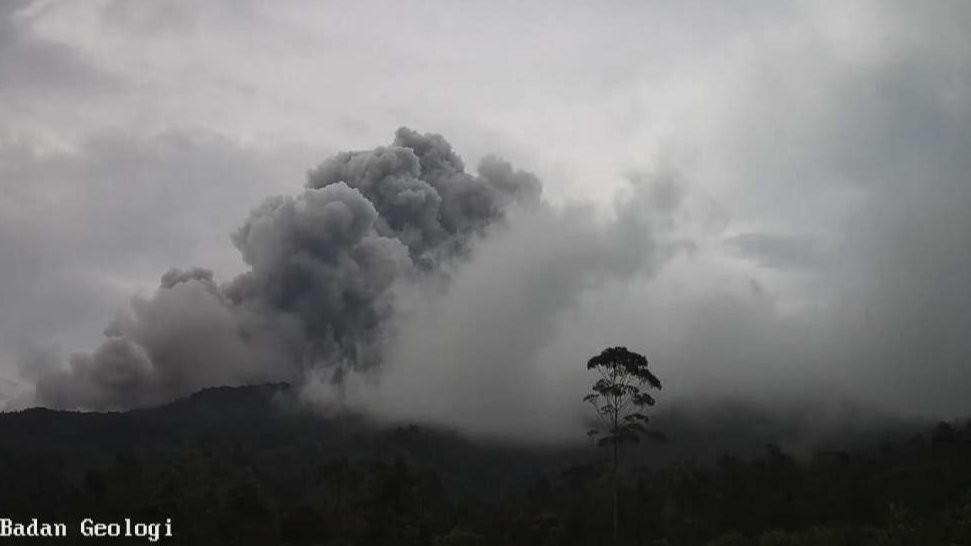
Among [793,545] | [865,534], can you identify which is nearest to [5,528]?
[793,545]

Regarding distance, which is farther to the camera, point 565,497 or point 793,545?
point 565,497

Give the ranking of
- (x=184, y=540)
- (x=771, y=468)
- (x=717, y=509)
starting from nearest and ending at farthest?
(x=184, y=540)
(x=717, y=509)
(x=771, y=468)

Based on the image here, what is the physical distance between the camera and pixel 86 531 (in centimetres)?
6712

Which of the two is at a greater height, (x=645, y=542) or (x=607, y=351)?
(x=607, y=351)

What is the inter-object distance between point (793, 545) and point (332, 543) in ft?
106

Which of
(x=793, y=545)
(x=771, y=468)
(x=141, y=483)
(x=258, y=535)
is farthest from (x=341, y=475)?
(x=793, y=545)

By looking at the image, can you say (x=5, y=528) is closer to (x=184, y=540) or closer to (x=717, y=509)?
(x=184, y=540)

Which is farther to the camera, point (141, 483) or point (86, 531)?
point (141, 483)

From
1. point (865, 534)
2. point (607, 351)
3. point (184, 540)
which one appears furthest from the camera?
point (607, 351)

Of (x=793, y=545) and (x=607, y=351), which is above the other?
(x=607, y=351)

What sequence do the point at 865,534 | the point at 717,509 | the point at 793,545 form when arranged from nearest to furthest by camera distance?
1. the point at 793,545
2. the point at 865,534
3. the point at 717,509

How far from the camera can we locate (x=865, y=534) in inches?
2156

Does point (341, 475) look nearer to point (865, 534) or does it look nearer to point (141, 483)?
point (141, 483)

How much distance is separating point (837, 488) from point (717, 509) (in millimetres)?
13660
